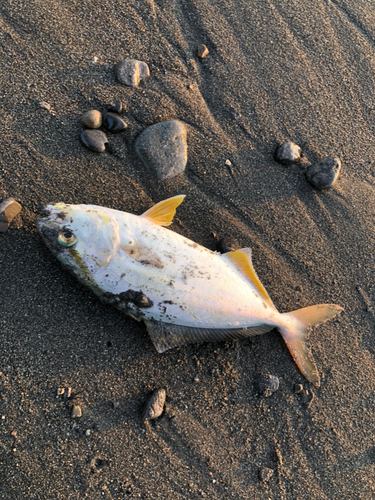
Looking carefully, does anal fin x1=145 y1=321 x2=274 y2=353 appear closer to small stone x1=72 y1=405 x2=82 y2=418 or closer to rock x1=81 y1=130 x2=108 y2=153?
small stone x1=72 y1=405 x2=82 y2=418

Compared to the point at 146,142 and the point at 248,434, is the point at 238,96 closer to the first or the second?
the point at 146,142

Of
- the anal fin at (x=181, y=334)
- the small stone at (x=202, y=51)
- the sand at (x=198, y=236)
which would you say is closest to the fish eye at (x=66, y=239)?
the sand at (x=198, y=236)


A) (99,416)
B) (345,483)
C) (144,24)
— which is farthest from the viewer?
(144,24)

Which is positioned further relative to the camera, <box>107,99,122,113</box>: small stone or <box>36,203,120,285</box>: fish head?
<box>107,99,122,113</box>: small stone

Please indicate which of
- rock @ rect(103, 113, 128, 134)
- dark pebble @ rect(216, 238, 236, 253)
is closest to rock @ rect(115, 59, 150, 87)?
rock @ rect(103, 113, 128, 134)

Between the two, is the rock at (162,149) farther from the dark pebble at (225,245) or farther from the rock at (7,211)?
the rock at (7,211)

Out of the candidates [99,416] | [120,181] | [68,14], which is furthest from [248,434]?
[68,14]
